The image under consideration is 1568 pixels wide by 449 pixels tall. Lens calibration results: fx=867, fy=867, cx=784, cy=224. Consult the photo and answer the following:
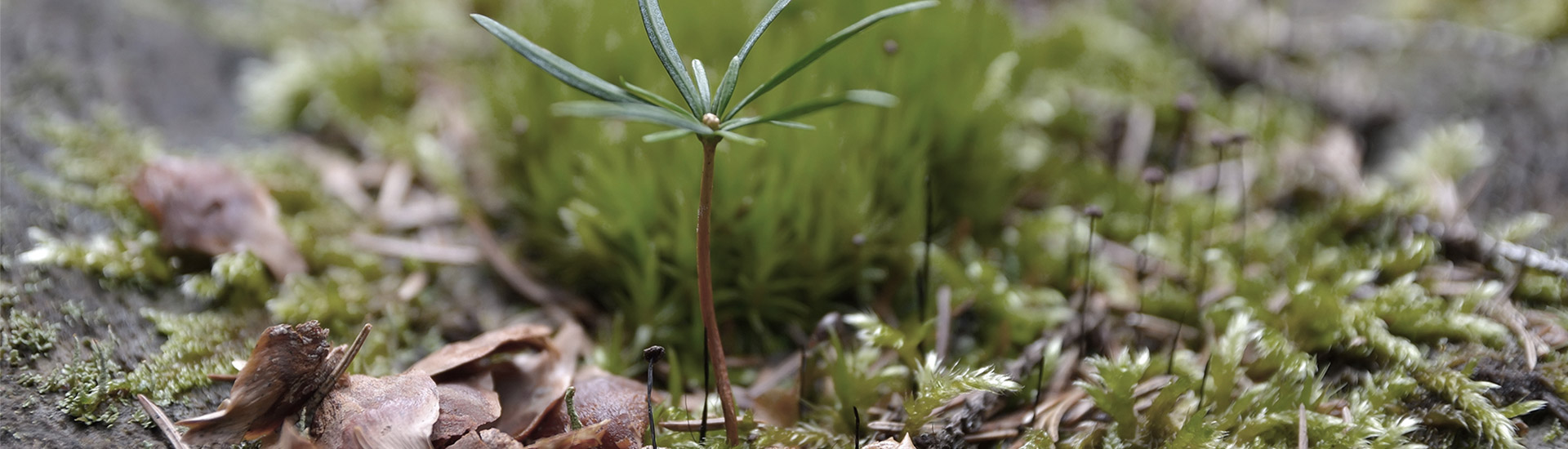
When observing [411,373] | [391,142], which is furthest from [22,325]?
[391,142]

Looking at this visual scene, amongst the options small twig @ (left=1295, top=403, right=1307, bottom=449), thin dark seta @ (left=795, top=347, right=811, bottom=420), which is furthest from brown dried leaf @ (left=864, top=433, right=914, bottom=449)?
small twig @ (left=1295, top=403, right=1307, bottom=449)

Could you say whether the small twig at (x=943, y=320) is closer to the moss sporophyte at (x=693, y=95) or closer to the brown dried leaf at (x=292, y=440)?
the moss sporophyte at (x=693, y=95)

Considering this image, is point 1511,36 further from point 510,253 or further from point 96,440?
point 96,440

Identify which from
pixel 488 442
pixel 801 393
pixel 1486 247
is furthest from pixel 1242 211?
pixel 488 442

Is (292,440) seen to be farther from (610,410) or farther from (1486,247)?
(1486,247)

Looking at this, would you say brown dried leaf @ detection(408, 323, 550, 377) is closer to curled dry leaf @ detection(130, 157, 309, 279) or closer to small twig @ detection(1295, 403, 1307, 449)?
curled dry leaf @ detection(130, 157, 309, 279)
